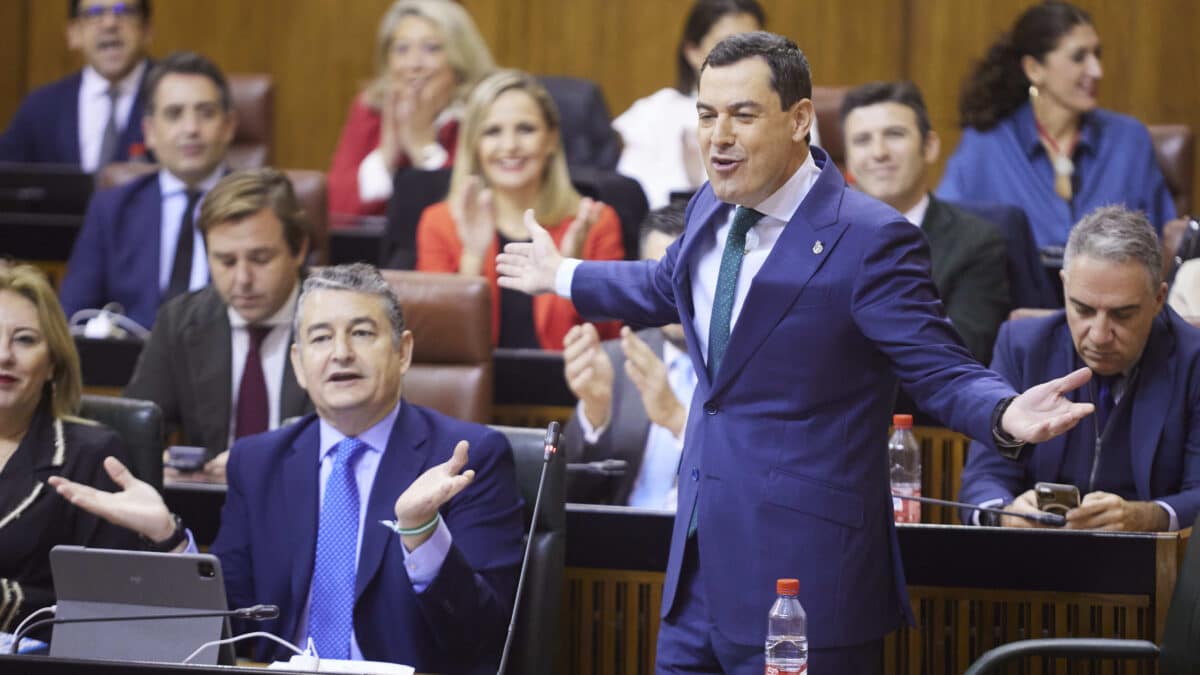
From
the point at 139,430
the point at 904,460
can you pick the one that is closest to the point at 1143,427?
the point at 904,460

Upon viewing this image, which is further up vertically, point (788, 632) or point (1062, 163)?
point (1062, 163)

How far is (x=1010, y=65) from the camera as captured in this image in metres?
4.67

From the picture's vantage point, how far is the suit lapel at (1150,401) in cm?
283

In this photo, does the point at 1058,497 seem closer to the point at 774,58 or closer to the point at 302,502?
the point at 774,58

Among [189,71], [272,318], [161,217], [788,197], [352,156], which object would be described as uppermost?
[189,71]

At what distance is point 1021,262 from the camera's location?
3969 mm

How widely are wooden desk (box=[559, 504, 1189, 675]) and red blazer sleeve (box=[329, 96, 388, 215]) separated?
2.70 m

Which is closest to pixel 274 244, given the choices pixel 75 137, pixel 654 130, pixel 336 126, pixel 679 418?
pixel 679 418

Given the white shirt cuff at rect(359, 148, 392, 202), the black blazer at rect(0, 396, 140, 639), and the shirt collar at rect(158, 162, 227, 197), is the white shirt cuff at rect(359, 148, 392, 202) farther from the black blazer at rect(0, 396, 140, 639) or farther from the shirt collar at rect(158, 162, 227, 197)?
the black blazer at rect(0, 396, 140, 639)

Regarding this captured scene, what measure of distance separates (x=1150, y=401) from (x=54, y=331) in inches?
74.9

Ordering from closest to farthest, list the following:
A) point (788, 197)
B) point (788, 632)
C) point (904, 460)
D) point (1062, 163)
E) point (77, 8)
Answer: point (788, 632), point (788, 197), point (904, 460), point (1062, 163), point (77, 8)

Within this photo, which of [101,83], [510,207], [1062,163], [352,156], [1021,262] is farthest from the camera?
[101,83]

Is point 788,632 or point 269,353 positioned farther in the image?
point 269,353

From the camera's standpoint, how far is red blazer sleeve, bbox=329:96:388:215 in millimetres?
5242
